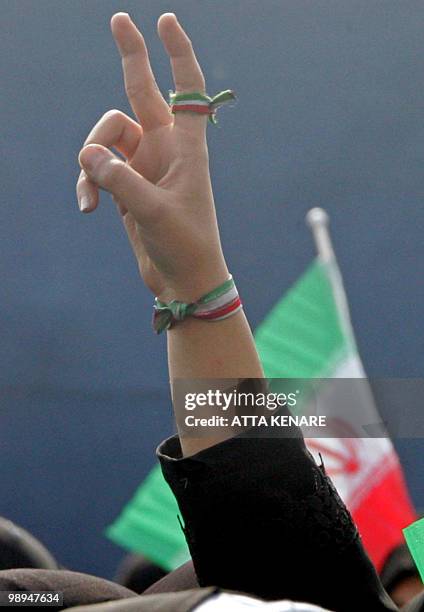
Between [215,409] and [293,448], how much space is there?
2.8 inches

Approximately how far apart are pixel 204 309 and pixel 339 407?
114 centimetres

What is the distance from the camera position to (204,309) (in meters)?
0.75

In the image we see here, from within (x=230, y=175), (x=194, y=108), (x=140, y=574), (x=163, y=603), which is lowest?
(x=140, y=574)

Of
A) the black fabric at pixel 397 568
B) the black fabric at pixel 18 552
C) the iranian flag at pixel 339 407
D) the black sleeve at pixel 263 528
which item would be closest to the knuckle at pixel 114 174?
the black sleeve at pixel 263 528

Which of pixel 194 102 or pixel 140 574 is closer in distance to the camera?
pixel 194 102

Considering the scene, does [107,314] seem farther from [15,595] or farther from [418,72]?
[15,595]

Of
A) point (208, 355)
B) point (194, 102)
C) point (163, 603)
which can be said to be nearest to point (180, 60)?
point (194, 102)

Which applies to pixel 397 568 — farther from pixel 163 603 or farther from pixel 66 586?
pixel 163 603

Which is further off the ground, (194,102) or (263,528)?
(194,102)

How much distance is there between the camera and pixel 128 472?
9.93ft

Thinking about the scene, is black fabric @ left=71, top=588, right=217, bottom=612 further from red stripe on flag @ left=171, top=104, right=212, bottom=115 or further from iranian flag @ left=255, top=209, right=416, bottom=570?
iranian flag @ left=255, top=209, right=416, bottom=570

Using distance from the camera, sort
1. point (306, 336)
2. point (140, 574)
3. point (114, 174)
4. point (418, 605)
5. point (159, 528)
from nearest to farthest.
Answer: point (418, 605)
point (114, 174)
point (140, 574)
point (159, 528)
point (306, 336)

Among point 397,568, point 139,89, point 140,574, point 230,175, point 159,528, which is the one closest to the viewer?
point 139,89

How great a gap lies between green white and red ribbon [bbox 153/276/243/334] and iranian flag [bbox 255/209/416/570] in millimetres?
959
